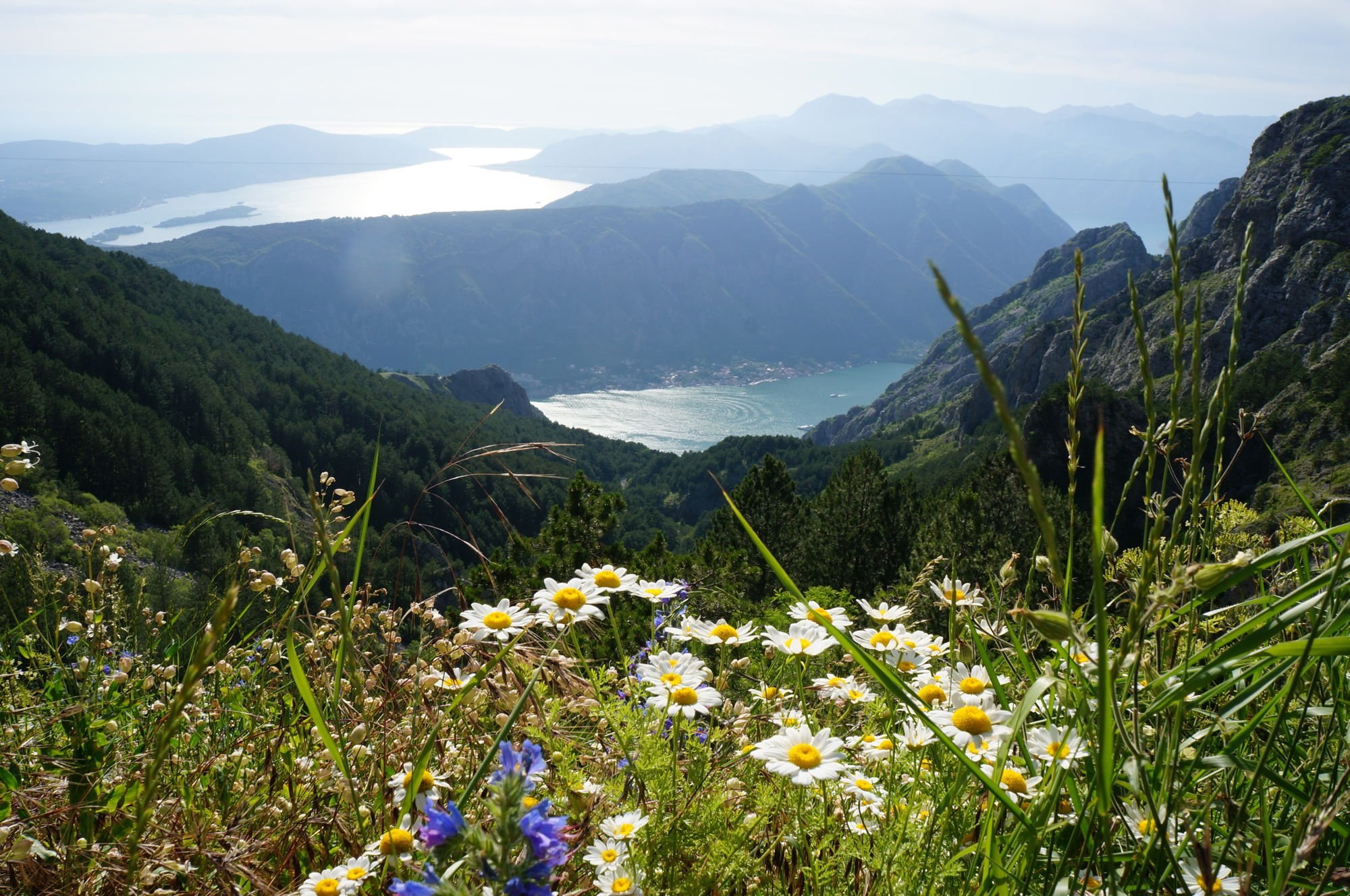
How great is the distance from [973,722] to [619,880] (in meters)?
0.68

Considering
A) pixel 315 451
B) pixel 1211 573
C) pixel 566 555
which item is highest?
pixel 1211 573

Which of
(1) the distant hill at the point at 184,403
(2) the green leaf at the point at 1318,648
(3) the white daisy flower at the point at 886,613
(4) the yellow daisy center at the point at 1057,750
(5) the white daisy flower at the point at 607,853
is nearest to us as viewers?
(2) the green leaf at the point at 1318,648

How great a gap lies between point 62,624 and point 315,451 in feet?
300

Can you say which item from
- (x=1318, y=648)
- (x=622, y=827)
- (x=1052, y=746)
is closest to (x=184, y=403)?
(x=622, y=827)

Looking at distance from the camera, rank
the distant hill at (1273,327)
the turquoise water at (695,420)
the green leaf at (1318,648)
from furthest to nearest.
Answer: the turquoise water at (695,420) < the distant hill at (1273,327) < the green leaf at (1318,648)

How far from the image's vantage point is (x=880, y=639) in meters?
1.85

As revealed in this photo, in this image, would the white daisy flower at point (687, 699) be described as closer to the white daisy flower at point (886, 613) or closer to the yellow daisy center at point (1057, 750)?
the white daisy flower at point (886, 613)

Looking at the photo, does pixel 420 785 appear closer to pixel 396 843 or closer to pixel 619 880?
pixel 396 843

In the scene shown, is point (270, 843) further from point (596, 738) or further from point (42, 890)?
point (596, 738)

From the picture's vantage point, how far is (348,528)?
168 cm

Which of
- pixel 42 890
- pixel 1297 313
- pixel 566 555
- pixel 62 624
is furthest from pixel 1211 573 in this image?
pixel 1297 313

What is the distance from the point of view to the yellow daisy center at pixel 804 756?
4.91 feet

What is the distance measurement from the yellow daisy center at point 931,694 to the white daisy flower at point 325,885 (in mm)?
1128

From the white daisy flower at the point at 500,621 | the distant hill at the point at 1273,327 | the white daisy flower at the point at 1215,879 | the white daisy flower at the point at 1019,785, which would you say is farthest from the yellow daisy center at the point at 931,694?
the distant hill at the point at 1273,327
